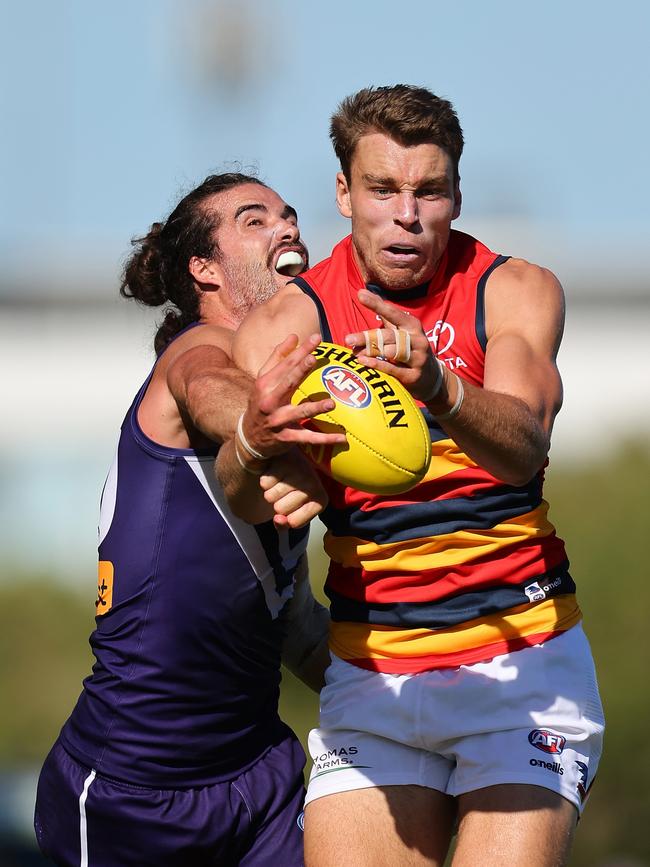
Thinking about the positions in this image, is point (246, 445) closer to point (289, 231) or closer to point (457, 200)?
point (457, 200)

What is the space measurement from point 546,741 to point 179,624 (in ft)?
5.23

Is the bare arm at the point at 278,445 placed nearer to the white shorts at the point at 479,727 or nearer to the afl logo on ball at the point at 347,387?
the afl logo on ball at the point at 347,387

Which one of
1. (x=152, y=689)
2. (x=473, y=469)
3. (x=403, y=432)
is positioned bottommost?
(x=152, y=689)

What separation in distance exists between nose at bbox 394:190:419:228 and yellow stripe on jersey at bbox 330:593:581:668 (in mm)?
1425

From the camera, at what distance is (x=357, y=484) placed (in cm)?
430

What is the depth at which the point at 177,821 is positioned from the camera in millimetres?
5398

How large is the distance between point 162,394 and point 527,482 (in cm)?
170

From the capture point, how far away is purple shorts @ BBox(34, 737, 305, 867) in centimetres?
542

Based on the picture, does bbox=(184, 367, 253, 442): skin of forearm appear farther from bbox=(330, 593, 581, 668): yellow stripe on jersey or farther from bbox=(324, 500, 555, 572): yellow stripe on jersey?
bbox=(330, 593, 581, 668): yellow stripe on jersey

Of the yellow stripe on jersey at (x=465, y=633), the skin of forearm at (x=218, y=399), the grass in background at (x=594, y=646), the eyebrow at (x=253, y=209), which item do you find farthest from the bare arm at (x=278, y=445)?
the grass in background at (x=594, y=646)

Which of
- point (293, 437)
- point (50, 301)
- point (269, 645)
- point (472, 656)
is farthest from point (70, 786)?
point (50, 301)

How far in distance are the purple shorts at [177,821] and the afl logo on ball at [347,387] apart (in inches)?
80.9

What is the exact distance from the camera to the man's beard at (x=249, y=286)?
6.28 meters

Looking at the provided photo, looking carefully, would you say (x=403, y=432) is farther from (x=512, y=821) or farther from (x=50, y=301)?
(x=50, y=301)
